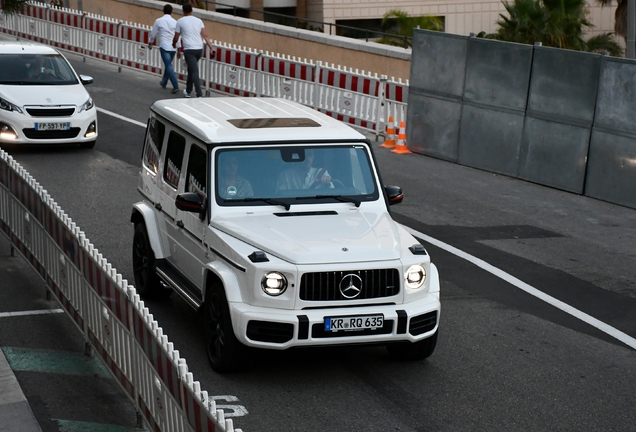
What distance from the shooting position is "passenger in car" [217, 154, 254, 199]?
836cm

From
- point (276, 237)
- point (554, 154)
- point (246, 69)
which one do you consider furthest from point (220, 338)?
point (246, 69)

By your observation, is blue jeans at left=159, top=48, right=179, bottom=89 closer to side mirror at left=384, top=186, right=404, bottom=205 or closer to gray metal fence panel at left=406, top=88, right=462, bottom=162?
gray metal fence panel at left=406, top=88, right=462, bottom=162

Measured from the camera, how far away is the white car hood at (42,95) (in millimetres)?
16594

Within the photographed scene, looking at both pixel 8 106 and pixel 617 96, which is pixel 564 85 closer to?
pixel 617 96

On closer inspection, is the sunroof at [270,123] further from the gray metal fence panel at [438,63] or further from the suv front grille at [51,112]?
the gray metal fence panel at [438,63]

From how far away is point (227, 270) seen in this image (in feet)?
25.3

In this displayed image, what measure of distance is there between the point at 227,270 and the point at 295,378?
3.20ft

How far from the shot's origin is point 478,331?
9.14 metres

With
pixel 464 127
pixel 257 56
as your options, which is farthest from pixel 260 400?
→ pixel 257 56

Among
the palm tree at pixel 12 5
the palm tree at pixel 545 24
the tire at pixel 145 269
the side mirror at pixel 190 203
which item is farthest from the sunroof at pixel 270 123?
the palm tree at pixel 545 24

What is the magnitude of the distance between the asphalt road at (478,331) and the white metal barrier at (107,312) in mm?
603

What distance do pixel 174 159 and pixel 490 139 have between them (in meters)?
8.68

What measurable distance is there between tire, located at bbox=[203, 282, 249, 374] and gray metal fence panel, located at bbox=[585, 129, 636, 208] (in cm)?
843

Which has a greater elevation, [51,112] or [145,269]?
[51,112]
